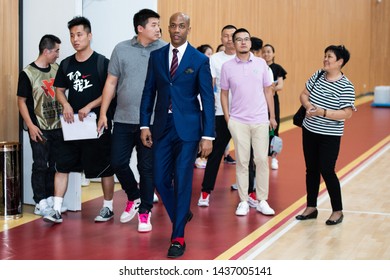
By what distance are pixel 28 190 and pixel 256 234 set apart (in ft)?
8.81

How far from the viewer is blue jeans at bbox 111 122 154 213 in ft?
23.5

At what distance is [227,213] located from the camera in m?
8.09

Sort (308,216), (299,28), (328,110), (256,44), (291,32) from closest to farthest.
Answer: (328,110) → (308,216) → (256,44) → (291,32) → (299,28)

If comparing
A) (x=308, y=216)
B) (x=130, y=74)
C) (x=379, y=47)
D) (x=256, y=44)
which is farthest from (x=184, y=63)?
(x=379, y=47)

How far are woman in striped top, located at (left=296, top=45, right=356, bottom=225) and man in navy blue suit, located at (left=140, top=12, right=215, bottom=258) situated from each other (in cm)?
140

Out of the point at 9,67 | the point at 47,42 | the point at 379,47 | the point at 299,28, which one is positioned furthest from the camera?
the point at 379,47

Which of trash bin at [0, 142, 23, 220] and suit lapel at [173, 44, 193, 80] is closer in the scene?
suit lapel at [173, 44, 193, 80]

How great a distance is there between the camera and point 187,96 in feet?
20.8

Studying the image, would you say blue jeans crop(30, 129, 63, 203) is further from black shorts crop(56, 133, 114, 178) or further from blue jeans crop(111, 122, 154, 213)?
blue jeans crop(111, 122, 154, 213)

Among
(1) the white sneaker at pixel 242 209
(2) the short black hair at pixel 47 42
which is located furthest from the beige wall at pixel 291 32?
(1) the white sneaker at pixel 242 209

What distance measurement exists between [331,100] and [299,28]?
11917mm

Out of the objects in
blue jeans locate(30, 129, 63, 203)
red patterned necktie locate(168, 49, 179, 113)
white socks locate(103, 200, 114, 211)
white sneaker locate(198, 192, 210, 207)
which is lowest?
white sneaker locate(198, 192, 210, 207)

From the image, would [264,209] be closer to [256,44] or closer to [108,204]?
[108,204]

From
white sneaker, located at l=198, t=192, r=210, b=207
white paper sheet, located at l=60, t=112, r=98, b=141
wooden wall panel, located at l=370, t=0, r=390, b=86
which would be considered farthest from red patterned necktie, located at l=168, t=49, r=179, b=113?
wooden wall panel, located at l=370, t=0, r=390, b=86
